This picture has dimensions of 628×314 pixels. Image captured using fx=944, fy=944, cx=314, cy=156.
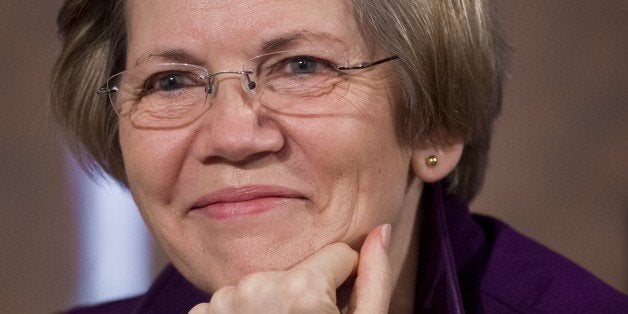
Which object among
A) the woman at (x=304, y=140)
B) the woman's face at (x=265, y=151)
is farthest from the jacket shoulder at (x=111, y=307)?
the woman's face at (x=265, y=151)

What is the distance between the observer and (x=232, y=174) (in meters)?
1.77

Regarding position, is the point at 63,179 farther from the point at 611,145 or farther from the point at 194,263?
the point at 611,145

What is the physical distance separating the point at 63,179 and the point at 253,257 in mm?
1803

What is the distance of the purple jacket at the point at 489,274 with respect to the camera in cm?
203

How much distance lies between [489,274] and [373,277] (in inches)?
18.0

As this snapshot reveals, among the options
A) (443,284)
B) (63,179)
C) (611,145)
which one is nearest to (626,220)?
(611,145)

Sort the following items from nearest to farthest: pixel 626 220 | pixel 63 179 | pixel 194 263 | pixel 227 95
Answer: pixel 227 95 < pixel 194 263 < pixel 626 220 < pixel 63 179

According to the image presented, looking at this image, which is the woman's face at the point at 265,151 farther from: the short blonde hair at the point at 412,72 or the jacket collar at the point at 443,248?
the jacket collar at the point at 443,248

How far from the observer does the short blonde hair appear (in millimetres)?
1828

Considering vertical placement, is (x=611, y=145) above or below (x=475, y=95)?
below

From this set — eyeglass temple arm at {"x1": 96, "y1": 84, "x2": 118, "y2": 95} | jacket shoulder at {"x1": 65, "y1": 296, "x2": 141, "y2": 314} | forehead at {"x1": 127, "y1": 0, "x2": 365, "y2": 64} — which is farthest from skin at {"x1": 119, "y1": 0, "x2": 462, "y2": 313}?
jacket shoulder at {"x1": 65, "y1": 296, "x2": 141, "y2": 314}

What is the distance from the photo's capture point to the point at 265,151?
1731 mm

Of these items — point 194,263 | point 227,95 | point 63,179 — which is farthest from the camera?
point 63,179

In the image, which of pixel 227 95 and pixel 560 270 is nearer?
pixel 227 95
